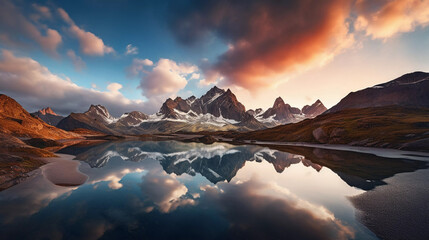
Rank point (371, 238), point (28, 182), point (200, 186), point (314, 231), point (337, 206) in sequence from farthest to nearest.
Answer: point (200, 186)
point (28, 182)
point (337, 206)
point (314, 231)
point (371, 238)

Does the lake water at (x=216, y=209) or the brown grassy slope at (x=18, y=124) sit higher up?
the brown grassy slope at (x=18, y=124)

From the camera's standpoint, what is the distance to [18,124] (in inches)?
5012

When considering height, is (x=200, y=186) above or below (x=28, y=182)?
below

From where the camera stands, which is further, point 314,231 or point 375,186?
point 375,186

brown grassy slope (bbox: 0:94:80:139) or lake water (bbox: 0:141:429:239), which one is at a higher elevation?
brown grassy slope (bbox: 0:94:80:139)

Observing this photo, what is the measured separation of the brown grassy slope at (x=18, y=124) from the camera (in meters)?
114

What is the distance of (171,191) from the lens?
2748cm

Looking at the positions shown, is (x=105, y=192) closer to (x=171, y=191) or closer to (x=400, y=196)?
(x=171, y=191)

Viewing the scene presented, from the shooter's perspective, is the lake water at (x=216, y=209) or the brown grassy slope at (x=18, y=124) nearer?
the lake water at (x=216, y=209)

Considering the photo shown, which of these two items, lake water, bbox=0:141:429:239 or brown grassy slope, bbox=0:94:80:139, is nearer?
lake water, bbox=0:141:429:239

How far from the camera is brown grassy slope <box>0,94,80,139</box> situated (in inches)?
4498

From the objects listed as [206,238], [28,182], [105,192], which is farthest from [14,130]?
[206,238]

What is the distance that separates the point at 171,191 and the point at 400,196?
32.1 meters

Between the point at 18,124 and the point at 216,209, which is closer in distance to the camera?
the point at 216,209
